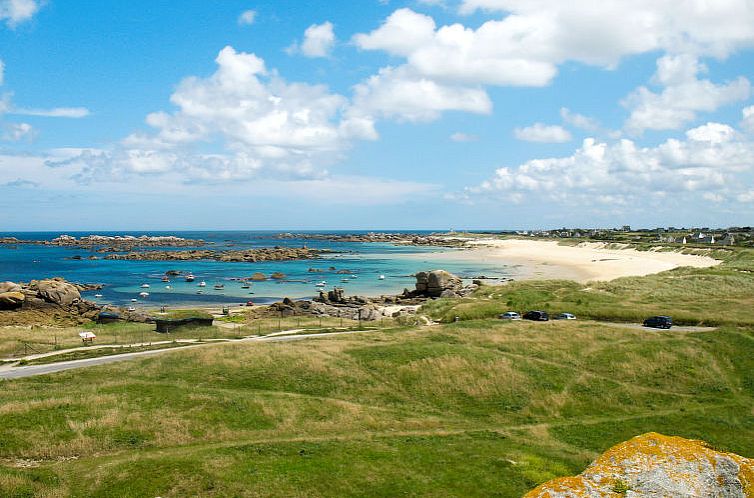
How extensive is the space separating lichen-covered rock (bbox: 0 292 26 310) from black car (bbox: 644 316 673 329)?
84247 mm

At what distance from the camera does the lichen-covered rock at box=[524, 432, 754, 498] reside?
838 cm

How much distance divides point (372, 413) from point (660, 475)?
22439mm

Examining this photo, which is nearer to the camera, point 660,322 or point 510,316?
point 660,322

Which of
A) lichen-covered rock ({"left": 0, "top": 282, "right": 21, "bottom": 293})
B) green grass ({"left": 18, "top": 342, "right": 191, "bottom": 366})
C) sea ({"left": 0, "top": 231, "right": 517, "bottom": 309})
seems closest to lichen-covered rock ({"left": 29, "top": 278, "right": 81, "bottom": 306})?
lichen-covered rock ({"left": 0, "top": 282, "right": 21, "bottom": 293})

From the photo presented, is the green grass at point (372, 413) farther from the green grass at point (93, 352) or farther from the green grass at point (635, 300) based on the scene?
the green grass at point (635, 300)

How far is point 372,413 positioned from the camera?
98.0 ft

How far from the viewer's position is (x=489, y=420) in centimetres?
3020

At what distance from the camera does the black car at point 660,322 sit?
5056 cm

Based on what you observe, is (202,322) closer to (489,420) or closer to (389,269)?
(489,420)

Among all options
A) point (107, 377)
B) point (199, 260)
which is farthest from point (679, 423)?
point (199, 260)

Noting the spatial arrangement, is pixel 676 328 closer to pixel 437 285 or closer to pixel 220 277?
pixel 437 285

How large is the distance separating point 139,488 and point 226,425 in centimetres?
722

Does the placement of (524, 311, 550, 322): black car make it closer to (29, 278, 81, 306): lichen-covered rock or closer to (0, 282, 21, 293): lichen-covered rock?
(29, 278, 81, 306): lichen-covered rock

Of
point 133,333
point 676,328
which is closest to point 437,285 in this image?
point 676,328
